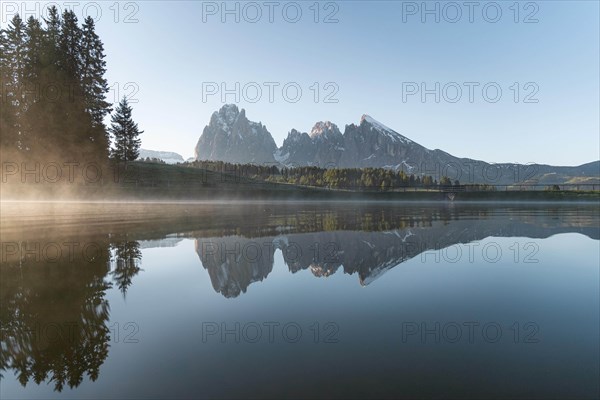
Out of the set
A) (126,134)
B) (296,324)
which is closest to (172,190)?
(126,134)

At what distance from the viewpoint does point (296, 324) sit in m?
7.59

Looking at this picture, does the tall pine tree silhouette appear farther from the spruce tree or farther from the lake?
the lake

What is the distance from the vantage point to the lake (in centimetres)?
512

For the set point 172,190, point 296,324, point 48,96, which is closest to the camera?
point 296,324

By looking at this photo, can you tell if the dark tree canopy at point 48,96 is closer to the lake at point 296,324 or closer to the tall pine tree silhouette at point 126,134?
the tall pine tree silhouette at point 126,134

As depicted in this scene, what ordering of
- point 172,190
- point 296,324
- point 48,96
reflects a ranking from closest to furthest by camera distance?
point 296,324, point 48,96, point 172,190

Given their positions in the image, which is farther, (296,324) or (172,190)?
(172,190)

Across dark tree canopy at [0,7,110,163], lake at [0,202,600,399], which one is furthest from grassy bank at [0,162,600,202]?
lake at [0,202,600,399]

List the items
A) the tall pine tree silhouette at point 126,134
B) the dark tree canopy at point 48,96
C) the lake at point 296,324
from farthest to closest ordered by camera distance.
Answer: the tall pine tree silhouette at point 126,134 < the dark tree canopy at point 48,96 < the lake at point 296,324

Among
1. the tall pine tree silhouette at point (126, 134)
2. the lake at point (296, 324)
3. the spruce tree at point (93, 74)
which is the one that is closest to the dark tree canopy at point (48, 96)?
the spruce tree at point (93, 74)

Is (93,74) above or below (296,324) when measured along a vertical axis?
above

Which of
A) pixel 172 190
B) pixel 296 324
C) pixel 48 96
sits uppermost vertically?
pixel 48 96

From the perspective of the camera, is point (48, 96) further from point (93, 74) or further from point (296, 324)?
point (296, 324)

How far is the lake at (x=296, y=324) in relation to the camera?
512 cm
